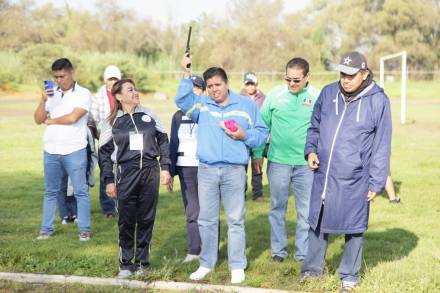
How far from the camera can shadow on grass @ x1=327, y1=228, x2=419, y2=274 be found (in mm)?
6609

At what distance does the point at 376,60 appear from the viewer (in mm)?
67375

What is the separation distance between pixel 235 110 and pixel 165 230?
287 cm

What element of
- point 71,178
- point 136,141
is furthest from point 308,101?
point 71,178

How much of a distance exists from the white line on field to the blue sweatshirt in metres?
1.10

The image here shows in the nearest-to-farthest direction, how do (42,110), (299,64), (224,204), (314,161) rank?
(314,161) < (224,204) < (299,64) < (42,110)

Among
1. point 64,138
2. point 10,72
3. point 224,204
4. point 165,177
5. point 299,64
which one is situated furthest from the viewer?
point 10,72

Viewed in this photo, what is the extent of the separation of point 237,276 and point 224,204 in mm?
660

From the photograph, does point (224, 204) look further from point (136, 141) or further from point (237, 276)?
point (136, 141)

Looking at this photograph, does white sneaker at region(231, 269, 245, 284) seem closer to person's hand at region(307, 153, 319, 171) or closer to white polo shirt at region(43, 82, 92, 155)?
person's hand at region(307, 153, 319, 171)

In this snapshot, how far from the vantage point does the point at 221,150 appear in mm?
5727

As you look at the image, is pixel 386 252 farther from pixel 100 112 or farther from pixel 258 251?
pixel 100 112

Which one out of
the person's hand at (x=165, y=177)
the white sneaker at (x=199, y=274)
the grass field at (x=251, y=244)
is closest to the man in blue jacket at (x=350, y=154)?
the grass field at (x=251, y=244)

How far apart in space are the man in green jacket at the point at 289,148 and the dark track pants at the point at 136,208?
→ 4.14ft

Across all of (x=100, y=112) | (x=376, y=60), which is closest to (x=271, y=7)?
(x=376, y=60)
